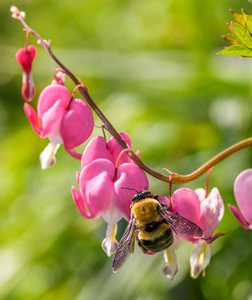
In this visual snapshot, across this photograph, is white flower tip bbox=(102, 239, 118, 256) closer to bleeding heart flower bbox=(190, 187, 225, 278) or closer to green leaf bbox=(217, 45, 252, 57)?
bleeding heart flower bbox=(190, 187, 225, 278)

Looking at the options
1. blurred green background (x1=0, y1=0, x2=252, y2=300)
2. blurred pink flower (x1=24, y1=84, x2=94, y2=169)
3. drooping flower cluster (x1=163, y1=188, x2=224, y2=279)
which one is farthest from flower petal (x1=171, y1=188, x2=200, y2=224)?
blurred green background (x1=0, y1=0, x2=252, y2=300)

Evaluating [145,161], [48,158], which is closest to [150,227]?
[48,158]

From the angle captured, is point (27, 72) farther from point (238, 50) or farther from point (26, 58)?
point (238, 50)

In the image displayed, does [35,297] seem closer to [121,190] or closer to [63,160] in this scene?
[63,160]

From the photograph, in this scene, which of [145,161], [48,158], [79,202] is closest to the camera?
[79,202]

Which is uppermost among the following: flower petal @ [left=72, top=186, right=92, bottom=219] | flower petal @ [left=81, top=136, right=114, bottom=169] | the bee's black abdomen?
flower petal @ [left=81, top=136, right=114, bottom=169]

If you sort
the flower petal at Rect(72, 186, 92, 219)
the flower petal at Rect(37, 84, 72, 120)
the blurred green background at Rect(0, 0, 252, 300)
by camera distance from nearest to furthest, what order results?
the flower petal at Rect(72, 186, 92, 219) < the flower petal at Rect(37, 84, 72, 120) < the blurred green background at Rect(0, 0, 252, 300)

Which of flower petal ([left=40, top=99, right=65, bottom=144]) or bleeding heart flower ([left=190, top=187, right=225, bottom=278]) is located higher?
flower petal ([left=40, top=99, right=65, bottom=144])
